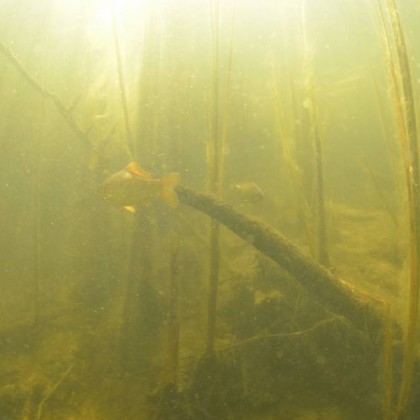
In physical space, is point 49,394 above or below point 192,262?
below

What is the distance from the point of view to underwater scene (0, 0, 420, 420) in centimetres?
341

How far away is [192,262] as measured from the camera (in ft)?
19.1

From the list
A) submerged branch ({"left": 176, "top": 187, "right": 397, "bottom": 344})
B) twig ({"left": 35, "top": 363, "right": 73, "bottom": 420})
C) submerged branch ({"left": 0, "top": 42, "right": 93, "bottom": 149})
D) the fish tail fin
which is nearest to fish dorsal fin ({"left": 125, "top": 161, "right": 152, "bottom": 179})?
the fish tail fin

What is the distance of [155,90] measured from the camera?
4.99 meters

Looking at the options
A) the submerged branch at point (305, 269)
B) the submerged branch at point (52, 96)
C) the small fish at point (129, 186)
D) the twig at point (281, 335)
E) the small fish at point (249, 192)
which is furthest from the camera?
the small fish at point (249, 192)

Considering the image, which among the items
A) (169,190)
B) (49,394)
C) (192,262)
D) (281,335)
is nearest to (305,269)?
(281,335)

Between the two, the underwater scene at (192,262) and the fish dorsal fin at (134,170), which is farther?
the fish dorsal fin at (134,170)

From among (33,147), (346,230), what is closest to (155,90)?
(346,230)

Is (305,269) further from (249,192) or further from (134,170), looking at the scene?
(249,192)

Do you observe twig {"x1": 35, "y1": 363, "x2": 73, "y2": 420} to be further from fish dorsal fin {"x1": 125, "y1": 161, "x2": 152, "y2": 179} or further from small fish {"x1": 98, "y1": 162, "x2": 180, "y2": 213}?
fish dorsal fin {"x1": 125, "y1": 161, "x2": 152, "y2": 179}

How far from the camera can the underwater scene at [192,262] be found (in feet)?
11.2

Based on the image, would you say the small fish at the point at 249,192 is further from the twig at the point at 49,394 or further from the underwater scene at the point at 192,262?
the twig at the point at 49,394

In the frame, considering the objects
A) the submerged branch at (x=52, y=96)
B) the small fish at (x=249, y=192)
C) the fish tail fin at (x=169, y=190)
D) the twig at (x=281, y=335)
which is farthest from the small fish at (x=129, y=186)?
the small fish at (x=249, y=192)

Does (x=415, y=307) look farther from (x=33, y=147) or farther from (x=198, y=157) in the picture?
(x=33, y=147)
